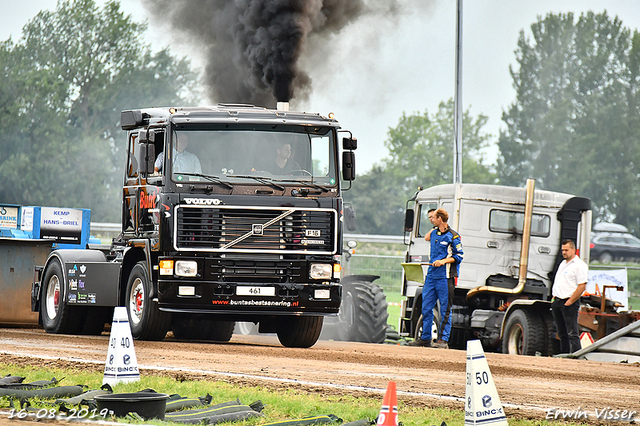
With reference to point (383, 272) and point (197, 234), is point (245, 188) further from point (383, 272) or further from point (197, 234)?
point (383, 272)

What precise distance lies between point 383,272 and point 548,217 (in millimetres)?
10234

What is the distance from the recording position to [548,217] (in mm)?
18547

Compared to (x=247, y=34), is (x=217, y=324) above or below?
below

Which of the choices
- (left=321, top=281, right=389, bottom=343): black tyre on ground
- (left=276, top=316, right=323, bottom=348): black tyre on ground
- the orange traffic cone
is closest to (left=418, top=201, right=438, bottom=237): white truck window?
(left=321, top=281, right=389, bottom=343): black tyre on ground

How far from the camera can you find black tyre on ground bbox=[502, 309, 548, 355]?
1580 centimetres

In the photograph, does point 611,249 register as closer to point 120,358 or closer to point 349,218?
point 349,218

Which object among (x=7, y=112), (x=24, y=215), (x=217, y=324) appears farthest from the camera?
(x=7, y=112)

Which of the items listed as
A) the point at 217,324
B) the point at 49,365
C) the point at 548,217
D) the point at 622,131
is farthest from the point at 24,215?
the point at 622,131

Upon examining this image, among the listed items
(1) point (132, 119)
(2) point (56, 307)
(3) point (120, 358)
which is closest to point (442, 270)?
(1) point (132, 119)

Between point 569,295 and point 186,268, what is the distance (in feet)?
19.6

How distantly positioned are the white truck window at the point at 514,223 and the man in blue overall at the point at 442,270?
131 inches

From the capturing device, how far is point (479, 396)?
5953 millimetres

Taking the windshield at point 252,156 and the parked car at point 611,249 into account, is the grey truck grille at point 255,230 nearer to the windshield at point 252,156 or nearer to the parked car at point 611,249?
the windshield at point 252,156

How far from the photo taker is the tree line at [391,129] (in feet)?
191
